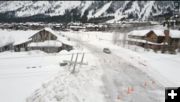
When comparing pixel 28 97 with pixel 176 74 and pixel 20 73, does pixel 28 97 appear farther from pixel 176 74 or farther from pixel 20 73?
pixel 176 74

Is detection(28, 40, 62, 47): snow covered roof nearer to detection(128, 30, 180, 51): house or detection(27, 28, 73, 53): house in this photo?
detection(27, 28, 73, 53): house

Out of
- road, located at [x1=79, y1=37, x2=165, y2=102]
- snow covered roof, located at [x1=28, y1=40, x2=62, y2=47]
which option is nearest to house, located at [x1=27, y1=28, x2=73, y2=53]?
snow covered roof, located at [x1=28, y1=40, x2=62, y2=47]

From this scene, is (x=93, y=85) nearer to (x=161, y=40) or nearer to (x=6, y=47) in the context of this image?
(x=161, y=40)

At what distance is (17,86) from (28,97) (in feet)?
19.9

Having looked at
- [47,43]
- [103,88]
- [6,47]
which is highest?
[47,43]

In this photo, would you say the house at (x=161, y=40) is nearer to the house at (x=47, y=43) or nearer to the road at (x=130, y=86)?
the house at (x=47, y=43)

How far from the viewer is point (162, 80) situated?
3111 centimetres

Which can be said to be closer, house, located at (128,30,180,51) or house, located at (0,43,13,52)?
house, located at (128,30,180,51)

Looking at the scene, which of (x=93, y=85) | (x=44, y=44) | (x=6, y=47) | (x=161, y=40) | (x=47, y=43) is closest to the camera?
(x=93, y=85)

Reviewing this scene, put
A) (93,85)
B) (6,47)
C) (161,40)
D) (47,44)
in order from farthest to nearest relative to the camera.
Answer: (6,47) → (161,40) → (47,44) → (93,85)

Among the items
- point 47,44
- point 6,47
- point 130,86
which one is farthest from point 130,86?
point 6,47

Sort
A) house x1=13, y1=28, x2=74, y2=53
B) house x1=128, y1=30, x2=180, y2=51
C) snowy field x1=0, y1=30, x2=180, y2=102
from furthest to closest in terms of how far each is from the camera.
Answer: house x1=128, y1=30, x2=180, y2=51 → house x1=13, y1=28, x2=74, y2=53 → snowy field x1=0, y1=30, x2=180, y2=102

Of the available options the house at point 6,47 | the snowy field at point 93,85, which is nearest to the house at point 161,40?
the snowy field at point 93,85

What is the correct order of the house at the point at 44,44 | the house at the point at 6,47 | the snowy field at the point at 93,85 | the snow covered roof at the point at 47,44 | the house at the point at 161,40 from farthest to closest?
the house at the point at 6,47 < the house at the point at 161,40 < the house at the point at 44,44 < the snow covered roof at the point at 47,44 < the snowy field at the point at 93,85
